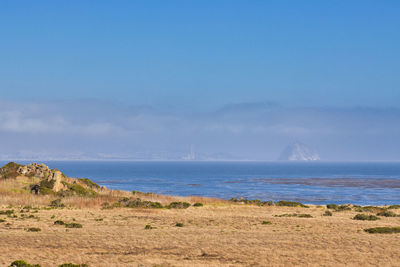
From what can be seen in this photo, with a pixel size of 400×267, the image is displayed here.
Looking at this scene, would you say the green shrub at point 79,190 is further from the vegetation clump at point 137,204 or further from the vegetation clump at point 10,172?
the vegetation clump at point 10,172

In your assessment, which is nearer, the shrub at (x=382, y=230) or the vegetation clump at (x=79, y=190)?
the shrub at (x=382, y=230)

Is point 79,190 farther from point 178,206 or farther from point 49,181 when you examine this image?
point 178,206

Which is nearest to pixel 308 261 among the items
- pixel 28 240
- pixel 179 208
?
pixel 28 240

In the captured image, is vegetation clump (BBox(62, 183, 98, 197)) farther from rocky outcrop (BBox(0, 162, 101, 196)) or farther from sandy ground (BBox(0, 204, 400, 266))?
sandy ground (BBox(0, 204, 400, 266))

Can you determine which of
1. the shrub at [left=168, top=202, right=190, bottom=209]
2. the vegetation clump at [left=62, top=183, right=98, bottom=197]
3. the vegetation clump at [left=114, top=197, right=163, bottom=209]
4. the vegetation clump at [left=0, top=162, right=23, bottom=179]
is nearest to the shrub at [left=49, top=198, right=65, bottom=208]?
the vegetation clump at [left=114, top=197, right=163, bottom=209]

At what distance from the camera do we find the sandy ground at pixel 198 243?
2067 centimetres

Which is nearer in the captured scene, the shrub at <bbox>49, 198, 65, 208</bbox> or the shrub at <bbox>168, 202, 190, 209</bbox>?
the shrub at <bbox>49, 198, 65, 208</bbox>

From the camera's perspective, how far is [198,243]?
24922 millimetres

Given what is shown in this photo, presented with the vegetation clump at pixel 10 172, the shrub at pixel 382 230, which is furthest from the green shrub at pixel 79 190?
the shrub at pixel 382 230

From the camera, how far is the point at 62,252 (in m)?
21.9

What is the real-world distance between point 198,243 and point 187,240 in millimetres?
1090

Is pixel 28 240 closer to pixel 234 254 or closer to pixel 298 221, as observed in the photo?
pixel 234 254

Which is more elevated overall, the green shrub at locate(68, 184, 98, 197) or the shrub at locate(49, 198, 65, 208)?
the green shrub at locate(68, 184, 98, 197)

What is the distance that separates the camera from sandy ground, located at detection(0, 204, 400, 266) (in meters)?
20.7
